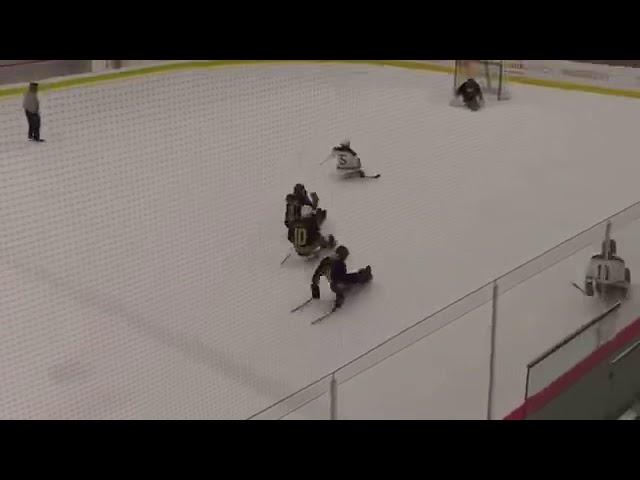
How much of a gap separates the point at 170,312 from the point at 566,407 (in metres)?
2.04

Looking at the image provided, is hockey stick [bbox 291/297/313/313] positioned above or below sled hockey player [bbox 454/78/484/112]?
below

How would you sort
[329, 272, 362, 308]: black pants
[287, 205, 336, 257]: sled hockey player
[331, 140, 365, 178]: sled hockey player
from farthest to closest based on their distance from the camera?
[331, 140, 365, 178]: sled hockey player < [287, 205, 336, 257]: sled hockey player < [329, 272, 362, 308]: black pants

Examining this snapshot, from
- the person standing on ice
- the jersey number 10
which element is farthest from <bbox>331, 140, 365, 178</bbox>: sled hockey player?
the person standing on ice

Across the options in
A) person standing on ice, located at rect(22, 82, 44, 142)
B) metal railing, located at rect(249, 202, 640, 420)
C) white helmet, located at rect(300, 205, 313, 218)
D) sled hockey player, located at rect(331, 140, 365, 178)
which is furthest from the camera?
person standing on ice, located at rect(22, 82, 44, 142)

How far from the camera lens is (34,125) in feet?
23.1

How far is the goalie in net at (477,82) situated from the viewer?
7793mm

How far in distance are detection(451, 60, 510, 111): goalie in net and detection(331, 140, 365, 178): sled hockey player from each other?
2408 mm

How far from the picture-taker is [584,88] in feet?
27.2

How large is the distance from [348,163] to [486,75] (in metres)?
3.27

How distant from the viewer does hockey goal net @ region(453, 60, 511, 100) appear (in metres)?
8.35

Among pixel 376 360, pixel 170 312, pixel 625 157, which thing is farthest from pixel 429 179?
pixel 376 360

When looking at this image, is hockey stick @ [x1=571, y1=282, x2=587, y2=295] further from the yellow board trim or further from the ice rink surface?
the yellow board trim

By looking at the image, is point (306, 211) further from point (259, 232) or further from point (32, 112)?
point (32, 112)

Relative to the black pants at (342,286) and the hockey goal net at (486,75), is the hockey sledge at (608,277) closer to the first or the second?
the black pants at (342,286)
